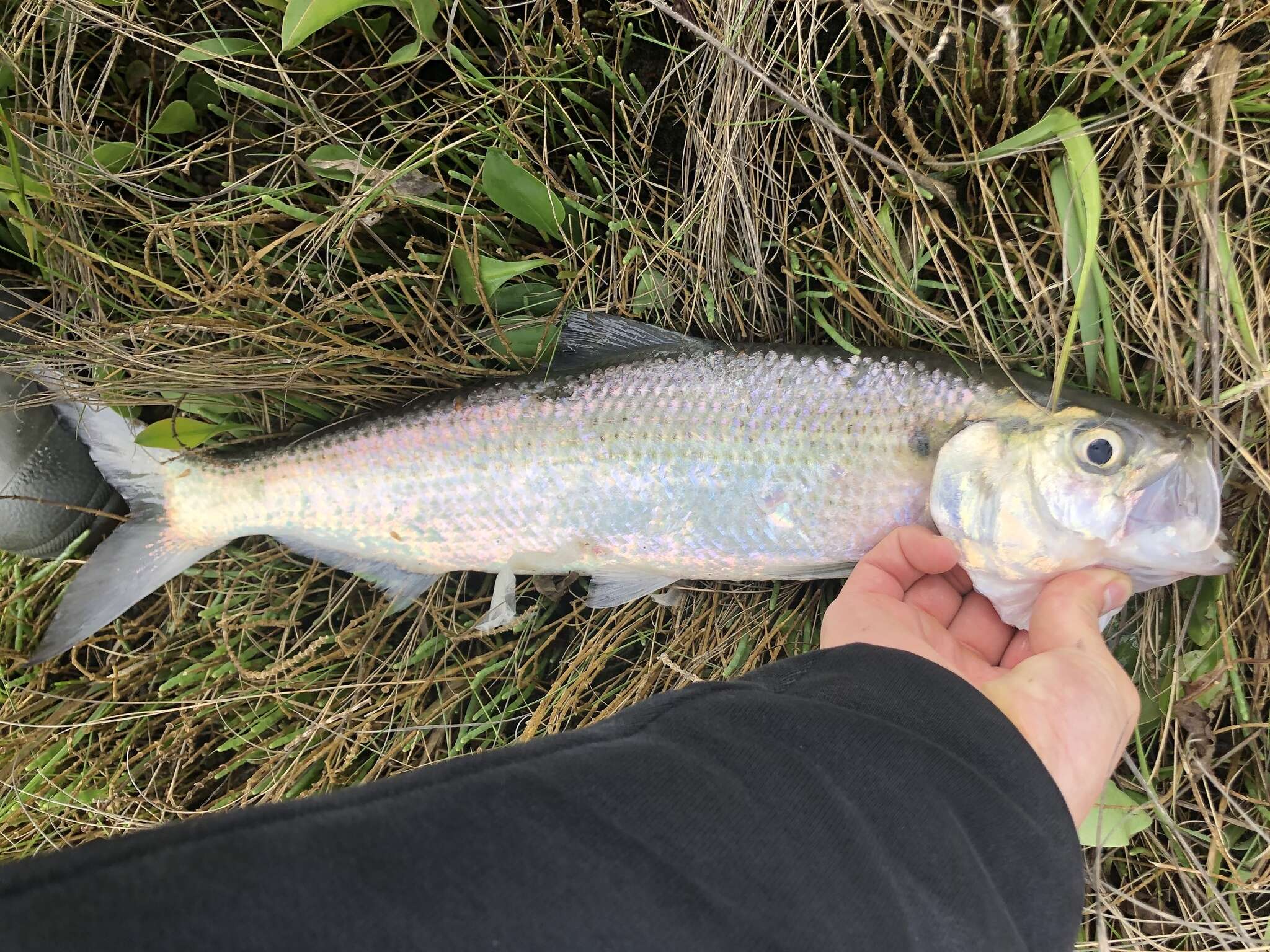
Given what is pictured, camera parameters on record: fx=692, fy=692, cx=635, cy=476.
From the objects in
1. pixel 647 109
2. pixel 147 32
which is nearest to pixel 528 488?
pixel 647 109

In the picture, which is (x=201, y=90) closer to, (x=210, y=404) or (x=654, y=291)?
(x=210, y=404)

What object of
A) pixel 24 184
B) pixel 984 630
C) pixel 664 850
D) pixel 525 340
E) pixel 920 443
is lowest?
pixel 984 630

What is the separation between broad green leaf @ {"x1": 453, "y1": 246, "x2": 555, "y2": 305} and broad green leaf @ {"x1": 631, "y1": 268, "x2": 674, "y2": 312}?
0.95 feet

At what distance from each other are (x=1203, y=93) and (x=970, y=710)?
70.3 inches

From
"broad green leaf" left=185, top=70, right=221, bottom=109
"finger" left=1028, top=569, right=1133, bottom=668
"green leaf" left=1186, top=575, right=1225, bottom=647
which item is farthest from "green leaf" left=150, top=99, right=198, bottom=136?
"green leaf" left=1186, top=575, right=1225, bottom=647

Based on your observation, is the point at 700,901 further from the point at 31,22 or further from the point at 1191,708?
the point at 31,22

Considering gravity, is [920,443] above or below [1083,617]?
above

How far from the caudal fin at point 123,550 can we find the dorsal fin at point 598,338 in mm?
1373

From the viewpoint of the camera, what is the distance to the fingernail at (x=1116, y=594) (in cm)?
175

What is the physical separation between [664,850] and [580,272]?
1.69 meters

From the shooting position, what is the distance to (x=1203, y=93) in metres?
1.84

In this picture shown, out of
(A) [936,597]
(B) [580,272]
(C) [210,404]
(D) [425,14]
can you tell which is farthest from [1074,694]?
(C) [210,404]

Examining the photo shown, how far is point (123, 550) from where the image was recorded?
94.9 inches

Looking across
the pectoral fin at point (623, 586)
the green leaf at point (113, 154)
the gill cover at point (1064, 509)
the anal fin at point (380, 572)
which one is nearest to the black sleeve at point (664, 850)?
the gill cover at point (1064, 509)
